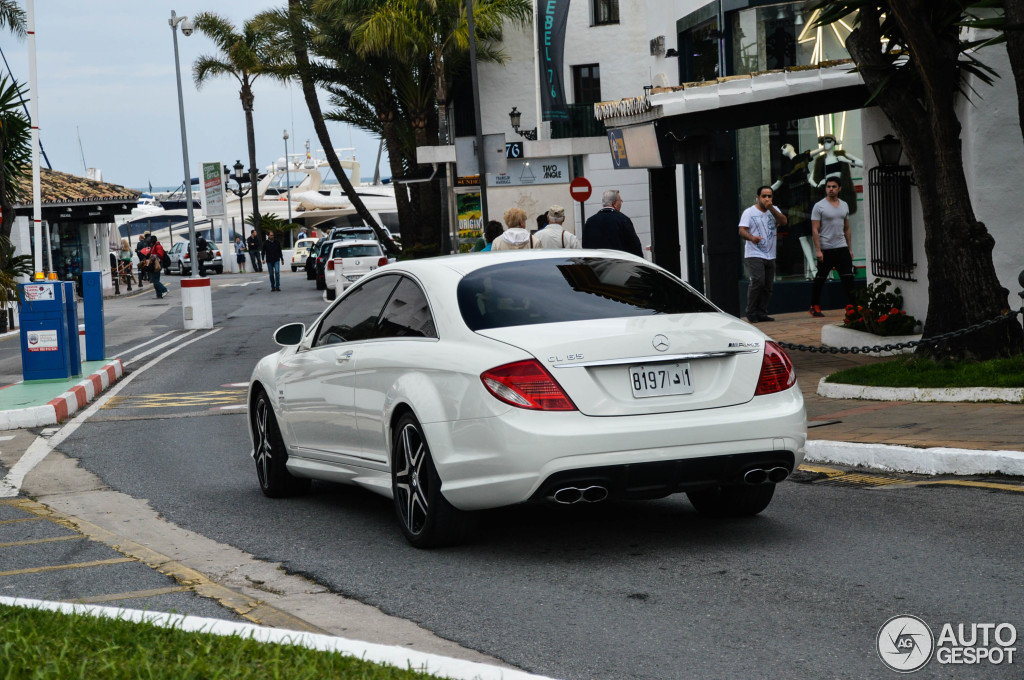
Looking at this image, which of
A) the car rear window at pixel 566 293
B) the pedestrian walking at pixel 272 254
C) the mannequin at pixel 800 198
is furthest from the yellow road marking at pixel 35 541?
the pedestrian walking at pixel 272 254

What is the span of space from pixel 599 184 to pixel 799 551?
126ft

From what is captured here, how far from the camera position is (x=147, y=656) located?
4.43 meters

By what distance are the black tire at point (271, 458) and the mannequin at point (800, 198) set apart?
14683 millimetres

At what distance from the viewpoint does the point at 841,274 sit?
1906 centimetres

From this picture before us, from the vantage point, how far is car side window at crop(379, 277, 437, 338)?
6.92m

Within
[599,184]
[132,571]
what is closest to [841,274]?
[132,571]

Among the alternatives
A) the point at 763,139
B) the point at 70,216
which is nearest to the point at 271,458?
the point at 763,139

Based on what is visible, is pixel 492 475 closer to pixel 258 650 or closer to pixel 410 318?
pixel 410 318

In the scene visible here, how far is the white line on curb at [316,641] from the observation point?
14.1 ft

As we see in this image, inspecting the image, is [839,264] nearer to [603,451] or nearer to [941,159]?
[941,159]

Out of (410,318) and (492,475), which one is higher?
(410,318)

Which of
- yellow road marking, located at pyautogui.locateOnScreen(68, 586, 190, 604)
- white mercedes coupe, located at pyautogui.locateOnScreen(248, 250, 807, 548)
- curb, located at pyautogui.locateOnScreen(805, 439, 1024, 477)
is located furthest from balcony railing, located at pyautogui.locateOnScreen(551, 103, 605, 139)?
yellow road marking, located at pyautogui.locateOnScreen(68, 586, 190, 604)

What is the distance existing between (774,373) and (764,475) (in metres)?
0.50

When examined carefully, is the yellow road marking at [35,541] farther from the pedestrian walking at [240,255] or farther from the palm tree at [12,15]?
the pedestrian walking at [240,255]
